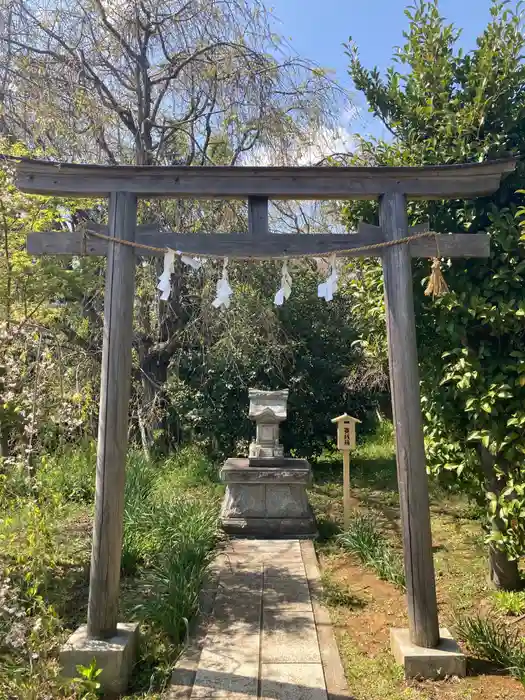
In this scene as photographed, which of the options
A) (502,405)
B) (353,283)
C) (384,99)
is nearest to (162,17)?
(384,99)

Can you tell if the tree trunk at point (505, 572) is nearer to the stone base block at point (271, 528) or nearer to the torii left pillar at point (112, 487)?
the stone base block at point (271, 528)

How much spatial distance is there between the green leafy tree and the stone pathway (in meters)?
1.58

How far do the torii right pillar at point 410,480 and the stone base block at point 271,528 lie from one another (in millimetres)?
2703

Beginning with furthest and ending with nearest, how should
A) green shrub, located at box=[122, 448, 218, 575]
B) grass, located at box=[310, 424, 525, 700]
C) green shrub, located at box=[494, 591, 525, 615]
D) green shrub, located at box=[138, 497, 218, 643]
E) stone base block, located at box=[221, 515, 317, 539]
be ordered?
stone base block, located at box=[221, 515, 317, 539] → green shrub, located at box=[122, 448, 218, 575] → green shrub, located at box=[494, 591, 525, 615] → green shrub, located at box=[138, 497, 218, 643] → grass, located at box=[310, 424, 525, 700]

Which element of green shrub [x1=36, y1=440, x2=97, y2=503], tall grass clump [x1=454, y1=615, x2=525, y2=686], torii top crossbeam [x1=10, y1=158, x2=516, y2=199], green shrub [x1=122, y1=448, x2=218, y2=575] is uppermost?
torii top crossbeam [x1=10, y1=158, x2=516, y2=199]

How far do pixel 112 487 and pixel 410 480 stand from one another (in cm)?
189

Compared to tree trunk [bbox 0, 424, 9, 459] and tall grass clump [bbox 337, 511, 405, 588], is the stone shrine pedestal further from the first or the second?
tree trunk [bbox 0, 424, 9, 459]

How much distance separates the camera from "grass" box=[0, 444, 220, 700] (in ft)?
10.1

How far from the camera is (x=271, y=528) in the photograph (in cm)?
614

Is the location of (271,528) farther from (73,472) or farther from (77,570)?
(73,472)

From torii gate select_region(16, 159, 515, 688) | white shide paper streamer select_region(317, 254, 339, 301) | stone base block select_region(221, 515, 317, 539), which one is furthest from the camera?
stone base block select_region(221, 515, 317, 539)

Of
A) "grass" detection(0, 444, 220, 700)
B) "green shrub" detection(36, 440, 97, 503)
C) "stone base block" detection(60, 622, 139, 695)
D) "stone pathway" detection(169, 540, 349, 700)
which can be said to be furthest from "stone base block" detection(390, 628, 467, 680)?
"green shrub" detection(36, 440, 97, 503)

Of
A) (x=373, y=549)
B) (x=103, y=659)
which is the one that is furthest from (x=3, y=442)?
(x=373, y=549)

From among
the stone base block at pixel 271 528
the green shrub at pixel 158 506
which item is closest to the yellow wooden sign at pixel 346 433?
the stone base block at pixel 271 528
